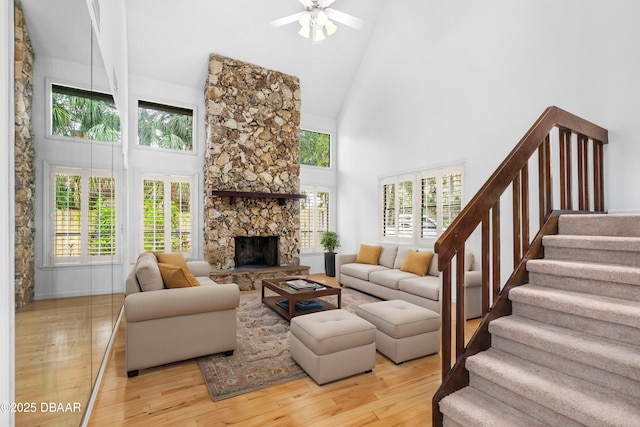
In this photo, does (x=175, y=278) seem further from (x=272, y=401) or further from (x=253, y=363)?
(x=272, y=401)

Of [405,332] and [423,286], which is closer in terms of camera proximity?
[405,332]

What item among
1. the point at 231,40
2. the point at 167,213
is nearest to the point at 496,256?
→ the point at 167,213

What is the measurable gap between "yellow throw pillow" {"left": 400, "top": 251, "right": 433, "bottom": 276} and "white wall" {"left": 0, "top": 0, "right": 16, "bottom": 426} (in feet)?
15.2

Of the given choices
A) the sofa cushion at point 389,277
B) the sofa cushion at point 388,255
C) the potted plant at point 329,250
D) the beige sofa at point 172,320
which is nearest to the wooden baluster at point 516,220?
the beige sofa at point 172,320

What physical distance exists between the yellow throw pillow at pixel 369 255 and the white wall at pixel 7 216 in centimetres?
538

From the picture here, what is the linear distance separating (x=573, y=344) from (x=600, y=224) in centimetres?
131

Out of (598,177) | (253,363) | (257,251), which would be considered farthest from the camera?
(257,251)

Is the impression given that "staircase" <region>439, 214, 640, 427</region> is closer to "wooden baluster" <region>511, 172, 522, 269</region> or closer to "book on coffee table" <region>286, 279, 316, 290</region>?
"wooden baluster" <region>511, 172, 522, 269</region>

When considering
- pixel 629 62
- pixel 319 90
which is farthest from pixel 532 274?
pixel 319 90

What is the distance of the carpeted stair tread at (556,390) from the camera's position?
142 centimetres

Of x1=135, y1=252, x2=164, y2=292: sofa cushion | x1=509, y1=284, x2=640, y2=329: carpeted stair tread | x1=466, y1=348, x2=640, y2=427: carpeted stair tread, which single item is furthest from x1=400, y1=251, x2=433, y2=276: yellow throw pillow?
x1=135, y1=252, x2=164, y2=292: sofa cushion

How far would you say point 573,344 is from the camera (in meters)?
1.72

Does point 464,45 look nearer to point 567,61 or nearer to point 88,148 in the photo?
point 567,61

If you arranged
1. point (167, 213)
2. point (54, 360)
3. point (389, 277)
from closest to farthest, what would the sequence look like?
point (54, 360) → point (389, 277) → point (167, 213)
